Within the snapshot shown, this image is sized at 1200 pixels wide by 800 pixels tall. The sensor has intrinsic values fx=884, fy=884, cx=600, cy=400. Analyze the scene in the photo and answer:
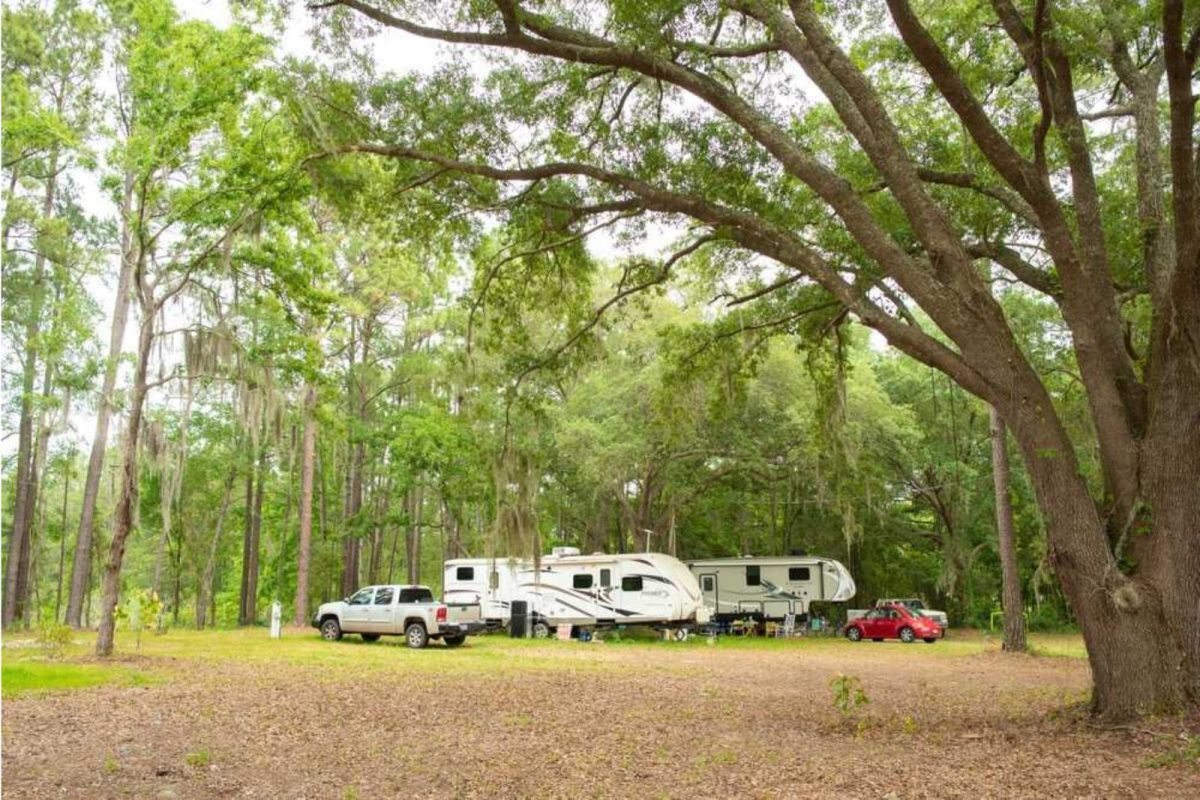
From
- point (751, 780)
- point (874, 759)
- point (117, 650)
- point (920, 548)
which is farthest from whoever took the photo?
point (920, 548)

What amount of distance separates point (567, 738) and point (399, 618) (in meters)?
11.5

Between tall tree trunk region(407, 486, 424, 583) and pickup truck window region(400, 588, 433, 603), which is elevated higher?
tall tree trunk region(407, 486, 424, 583)

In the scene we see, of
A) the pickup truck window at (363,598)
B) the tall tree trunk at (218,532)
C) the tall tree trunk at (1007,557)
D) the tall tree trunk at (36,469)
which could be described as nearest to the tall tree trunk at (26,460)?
the tall tree trunk at (36,469)

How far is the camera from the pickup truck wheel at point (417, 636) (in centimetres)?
1703

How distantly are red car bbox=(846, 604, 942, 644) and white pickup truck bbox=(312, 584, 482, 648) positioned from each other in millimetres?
10400

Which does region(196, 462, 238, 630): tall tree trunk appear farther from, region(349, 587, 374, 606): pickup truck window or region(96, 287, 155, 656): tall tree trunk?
region(96, 287, 155, 656): tall tree trunk

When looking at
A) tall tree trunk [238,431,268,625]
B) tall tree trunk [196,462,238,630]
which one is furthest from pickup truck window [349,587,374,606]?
tall tree trunk [196,462,238,630]

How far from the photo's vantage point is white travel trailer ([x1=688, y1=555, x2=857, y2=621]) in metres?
23.4

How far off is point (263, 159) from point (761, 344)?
7.32 m

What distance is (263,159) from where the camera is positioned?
1227 cm

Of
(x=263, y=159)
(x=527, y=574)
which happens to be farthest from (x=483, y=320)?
(x=527, y=574)

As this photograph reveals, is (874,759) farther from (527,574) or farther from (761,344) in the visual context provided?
(527,574)

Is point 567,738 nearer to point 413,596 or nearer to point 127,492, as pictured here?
point 127,492

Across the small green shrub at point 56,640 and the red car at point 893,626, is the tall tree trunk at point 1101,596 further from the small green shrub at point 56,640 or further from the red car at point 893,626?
the red car at point 893,626
